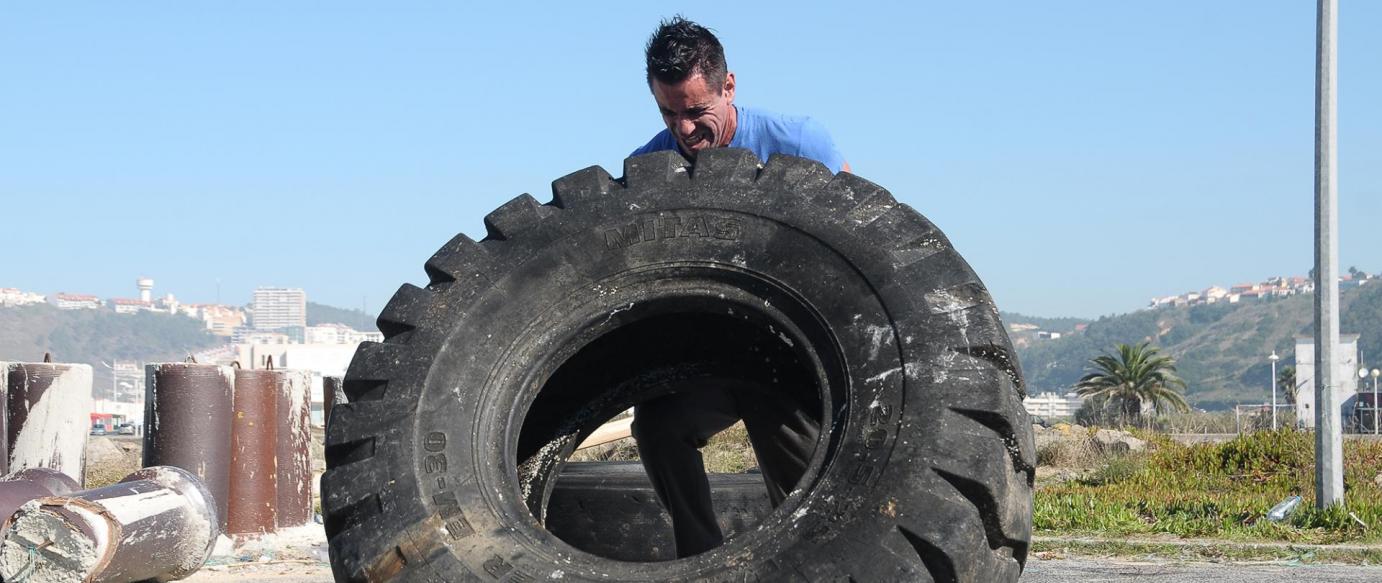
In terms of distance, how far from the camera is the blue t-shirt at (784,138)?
Result: 15.5ft

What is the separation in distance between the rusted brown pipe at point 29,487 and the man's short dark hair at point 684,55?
3.14 metres

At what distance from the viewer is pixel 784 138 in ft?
15.6

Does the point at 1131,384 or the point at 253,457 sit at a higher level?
the point at 253,457

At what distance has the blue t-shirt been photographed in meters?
4.74

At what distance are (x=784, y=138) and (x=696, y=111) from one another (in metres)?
0.29

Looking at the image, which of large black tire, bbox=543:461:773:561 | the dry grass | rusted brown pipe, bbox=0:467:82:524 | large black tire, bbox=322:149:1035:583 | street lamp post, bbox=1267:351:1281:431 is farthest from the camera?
street lamp post, bbox=1267:351:1281:431

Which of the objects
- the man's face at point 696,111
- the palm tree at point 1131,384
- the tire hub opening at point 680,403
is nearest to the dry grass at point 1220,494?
the tire hub opening at point 680,403

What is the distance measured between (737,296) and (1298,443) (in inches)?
467

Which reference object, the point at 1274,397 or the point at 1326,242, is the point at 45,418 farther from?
the point at 1274,397

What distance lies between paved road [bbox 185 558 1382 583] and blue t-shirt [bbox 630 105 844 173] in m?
2.15

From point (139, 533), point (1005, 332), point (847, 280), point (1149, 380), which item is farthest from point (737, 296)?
point (1149, 380)

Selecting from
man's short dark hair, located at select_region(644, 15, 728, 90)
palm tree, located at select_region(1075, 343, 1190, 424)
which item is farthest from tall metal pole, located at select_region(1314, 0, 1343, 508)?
palm tree, located at select_region(1075, 343, 1190, 424)

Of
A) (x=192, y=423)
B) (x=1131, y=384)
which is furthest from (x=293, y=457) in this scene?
(x=1131, y=384)

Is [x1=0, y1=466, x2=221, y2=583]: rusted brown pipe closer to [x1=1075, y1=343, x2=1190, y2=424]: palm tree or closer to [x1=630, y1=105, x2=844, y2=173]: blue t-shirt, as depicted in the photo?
[x1=630, y1=105, x2=844, y2=173]: blue t-shirt
